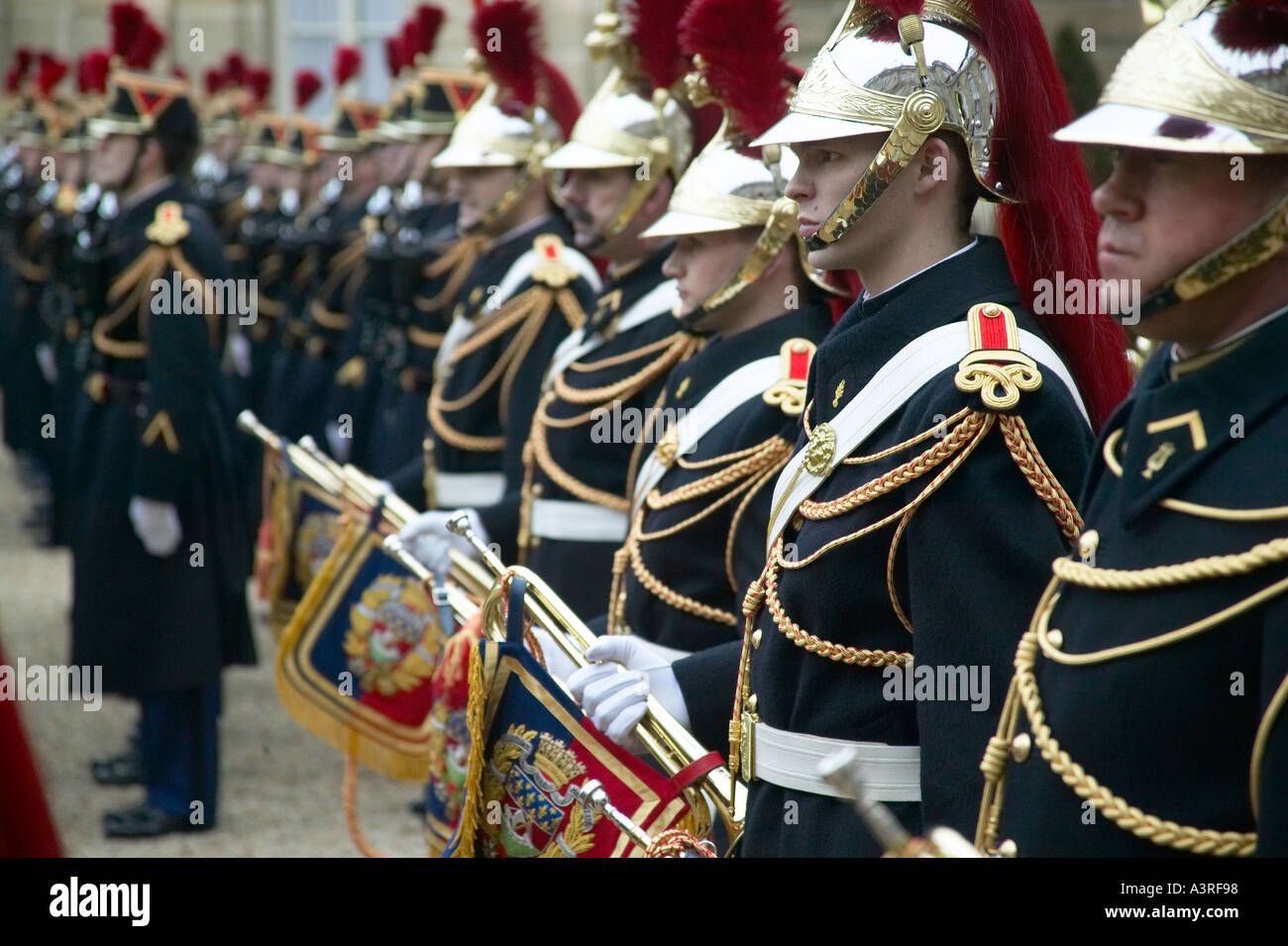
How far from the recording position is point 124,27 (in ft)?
25.0

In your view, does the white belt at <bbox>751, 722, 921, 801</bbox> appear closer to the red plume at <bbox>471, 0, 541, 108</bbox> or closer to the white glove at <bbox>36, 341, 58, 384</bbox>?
the red plume at <bbox>471, 0, 541, 108</bbox>

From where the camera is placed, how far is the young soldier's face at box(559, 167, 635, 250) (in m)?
4.41

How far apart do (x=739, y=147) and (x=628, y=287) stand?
0.80 metres

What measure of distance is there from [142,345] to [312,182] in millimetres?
6996

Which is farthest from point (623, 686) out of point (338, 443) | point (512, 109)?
point (338, 443)

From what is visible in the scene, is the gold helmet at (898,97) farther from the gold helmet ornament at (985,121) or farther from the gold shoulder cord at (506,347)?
the gold shoulder cord at (506,347)

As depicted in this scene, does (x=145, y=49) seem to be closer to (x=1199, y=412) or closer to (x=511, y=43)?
(x=511, y=43)

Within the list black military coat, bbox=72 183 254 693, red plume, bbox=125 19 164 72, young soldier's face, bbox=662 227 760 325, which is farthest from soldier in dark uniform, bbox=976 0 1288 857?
red plume, bbox=125 19 164 72

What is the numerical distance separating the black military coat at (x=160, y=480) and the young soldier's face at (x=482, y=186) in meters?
1.02

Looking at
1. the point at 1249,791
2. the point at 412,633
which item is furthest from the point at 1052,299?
the point at 412,633

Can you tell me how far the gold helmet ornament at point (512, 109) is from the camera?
5.79m

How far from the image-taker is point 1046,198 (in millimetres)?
2602

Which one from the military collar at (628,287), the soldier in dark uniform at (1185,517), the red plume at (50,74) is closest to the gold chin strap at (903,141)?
the soldier in dark uniform at (1185,517)

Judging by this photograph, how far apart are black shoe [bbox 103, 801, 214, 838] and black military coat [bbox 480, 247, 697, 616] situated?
2417 mm
